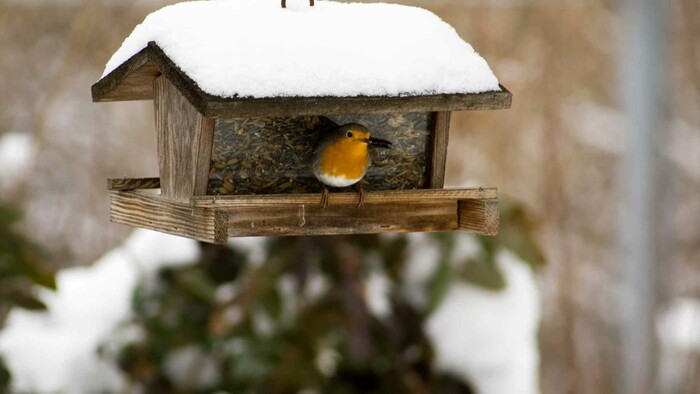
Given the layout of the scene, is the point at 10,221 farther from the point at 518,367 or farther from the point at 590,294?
the point at 590,294

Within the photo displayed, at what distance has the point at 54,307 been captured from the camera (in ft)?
13.3

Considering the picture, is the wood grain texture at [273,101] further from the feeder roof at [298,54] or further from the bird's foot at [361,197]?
the bird's foot at [361,197]

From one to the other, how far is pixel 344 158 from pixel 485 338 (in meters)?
1.91

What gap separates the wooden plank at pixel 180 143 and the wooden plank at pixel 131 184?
11 cm

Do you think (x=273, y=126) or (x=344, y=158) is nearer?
(x=344, y=158)

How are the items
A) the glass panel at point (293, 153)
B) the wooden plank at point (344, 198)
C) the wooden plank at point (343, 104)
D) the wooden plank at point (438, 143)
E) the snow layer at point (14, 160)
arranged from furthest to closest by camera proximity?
the snow layer at point (14, 160) < the wooden plank at point (438, 143) < the glass panel at point (293, 153) < the wooden plank at point (344, 198) < the wooden plank at point (343, 104)

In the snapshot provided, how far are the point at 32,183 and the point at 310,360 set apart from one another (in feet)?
7.19

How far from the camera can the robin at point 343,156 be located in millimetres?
2287

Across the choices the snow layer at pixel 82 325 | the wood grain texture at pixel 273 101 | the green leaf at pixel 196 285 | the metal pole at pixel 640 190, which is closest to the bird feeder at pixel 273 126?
the wood grain texture at pixel 273 101

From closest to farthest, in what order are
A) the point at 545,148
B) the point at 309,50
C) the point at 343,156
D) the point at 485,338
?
the point at 309,50
the point at 343,156
the point at 485,338
the point at 545,148

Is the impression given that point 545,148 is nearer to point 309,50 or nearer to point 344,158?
point 344,158

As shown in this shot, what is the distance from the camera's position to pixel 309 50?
2.17m

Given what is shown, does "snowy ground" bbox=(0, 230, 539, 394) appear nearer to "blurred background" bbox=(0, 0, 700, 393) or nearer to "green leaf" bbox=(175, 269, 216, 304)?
"green leaf" bbox=(175, 269, 216, 304)

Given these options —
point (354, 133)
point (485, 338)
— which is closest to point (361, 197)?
point (354, 133)
